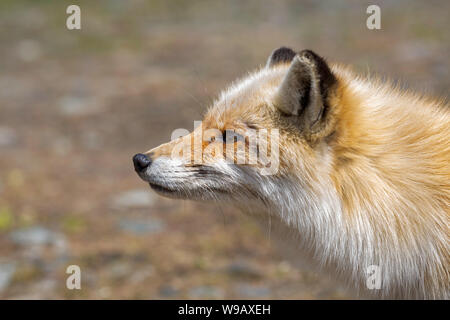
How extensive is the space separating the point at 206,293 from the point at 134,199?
2.29 meters

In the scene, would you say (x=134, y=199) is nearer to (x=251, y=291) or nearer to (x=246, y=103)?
(x=251, y=291)

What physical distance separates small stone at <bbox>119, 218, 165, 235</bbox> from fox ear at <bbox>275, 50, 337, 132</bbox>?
3255 millimetres

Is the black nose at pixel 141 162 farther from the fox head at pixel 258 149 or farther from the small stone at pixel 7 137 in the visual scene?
the small stone at pixel 7 137

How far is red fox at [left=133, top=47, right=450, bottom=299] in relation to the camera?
3.60m

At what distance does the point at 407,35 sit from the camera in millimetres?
11453

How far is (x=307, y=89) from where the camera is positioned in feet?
11.7

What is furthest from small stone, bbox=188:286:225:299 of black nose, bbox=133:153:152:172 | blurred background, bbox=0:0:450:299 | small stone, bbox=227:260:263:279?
black nose, bbox=133:153:152:172

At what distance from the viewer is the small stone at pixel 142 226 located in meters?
6.54

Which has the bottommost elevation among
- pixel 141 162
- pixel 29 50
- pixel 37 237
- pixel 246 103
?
pixel 37 237

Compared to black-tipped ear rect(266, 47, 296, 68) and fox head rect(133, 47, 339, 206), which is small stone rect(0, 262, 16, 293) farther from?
black-tipped ear rect(266, 47, 296, 68)

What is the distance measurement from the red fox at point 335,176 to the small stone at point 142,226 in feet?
9.13

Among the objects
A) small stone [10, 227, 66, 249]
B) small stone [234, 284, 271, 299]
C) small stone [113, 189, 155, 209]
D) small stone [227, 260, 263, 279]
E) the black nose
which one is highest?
the black nose

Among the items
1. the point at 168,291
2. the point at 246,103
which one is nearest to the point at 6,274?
the point at 168,291

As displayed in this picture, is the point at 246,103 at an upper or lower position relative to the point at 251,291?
upper
